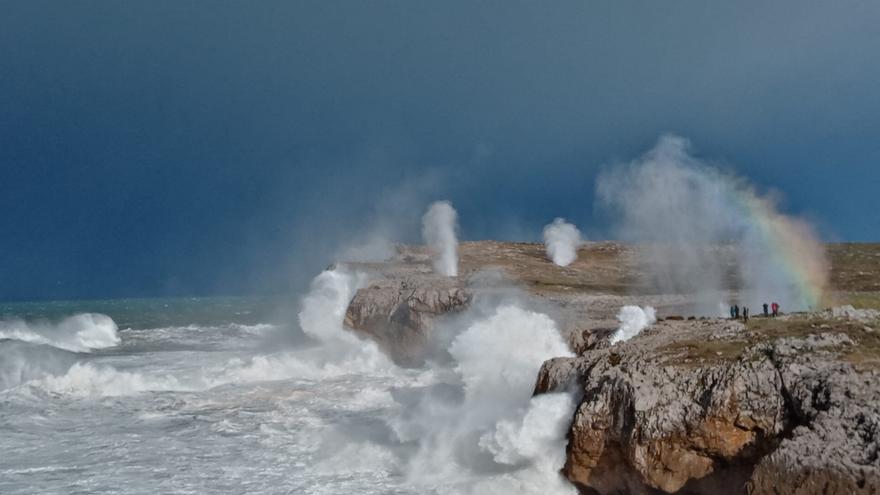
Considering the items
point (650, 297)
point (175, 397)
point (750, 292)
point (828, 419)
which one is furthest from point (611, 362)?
point (750, 292)

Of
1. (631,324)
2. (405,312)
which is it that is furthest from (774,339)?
(405,312)

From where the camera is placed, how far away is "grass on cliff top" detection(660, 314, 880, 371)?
10406 mm

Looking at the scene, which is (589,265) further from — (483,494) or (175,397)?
(483,494)

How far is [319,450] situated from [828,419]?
398 inches

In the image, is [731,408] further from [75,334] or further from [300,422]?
[75,334]

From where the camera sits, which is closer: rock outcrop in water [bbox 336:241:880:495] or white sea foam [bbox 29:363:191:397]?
rock outcrop in water [bbox 336:241:880:495]

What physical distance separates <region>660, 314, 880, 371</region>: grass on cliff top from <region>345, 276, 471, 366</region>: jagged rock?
16.9 metres

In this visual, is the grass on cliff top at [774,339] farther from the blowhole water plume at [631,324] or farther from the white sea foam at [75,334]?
the white sea foam at [75,334]

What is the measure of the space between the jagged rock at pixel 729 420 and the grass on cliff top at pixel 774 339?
0.05 m

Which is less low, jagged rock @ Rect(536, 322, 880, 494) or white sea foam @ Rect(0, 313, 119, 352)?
jagged rock @ Rect(536, 322, 880, 494)

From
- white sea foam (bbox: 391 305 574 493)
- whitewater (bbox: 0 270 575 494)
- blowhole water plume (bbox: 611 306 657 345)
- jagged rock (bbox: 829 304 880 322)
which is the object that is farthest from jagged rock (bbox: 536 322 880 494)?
blowhole water plume (bbox: 611 306 657 345)

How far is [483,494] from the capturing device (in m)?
11.5

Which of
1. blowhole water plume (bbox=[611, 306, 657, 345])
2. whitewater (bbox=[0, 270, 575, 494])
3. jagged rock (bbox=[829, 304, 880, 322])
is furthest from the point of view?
blowhole water plume (bbox=[611, 306, 657, 345])

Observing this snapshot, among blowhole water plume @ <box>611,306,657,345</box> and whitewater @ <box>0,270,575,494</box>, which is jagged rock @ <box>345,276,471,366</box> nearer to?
whitewater @ <box>0,270,575,494</box>
